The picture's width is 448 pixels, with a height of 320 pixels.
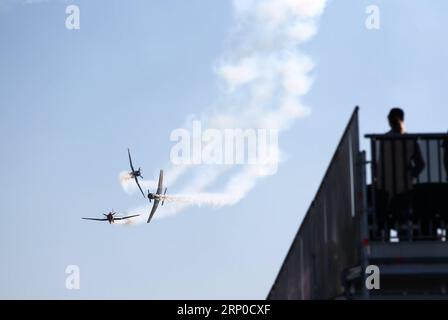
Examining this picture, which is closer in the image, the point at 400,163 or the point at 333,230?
the point at 400,163

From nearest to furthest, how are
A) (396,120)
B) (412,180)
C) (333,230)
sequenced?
(412,180) → (396,120) → (333,230)

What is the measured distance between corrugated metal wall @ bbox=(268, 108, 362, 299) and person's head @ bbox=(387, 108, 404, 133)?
621 mm

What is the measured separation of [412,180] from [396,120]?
100 cm

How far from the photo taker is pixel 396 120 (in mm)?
Result: 13547

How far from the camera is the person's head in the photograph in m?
13.5

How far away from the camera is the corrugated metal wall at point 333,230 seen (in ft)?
43.4

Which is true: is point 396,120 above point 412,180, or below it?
above

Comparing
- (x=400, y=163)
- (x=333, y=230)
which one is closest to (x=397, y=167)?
(x=400, y=163)

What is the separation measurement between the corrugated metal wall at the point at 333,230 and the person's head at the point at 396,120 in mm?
621

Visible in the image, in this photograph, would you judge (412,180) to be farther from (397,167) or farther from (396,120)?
(396,120)

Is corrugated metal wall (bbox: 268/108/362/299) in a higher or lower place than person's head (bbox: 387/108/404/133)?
lower

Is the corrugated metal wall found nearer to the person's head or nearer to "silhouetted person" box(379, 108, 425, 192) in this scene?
"silhouetted person" box(379, 108, 425, 192)

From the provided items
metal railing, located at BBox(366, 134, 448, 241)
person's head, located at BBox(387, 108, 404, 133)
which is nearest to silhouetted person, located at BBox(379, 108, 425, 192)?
metal railing, located at BBox(366, 134, 448, 241)
